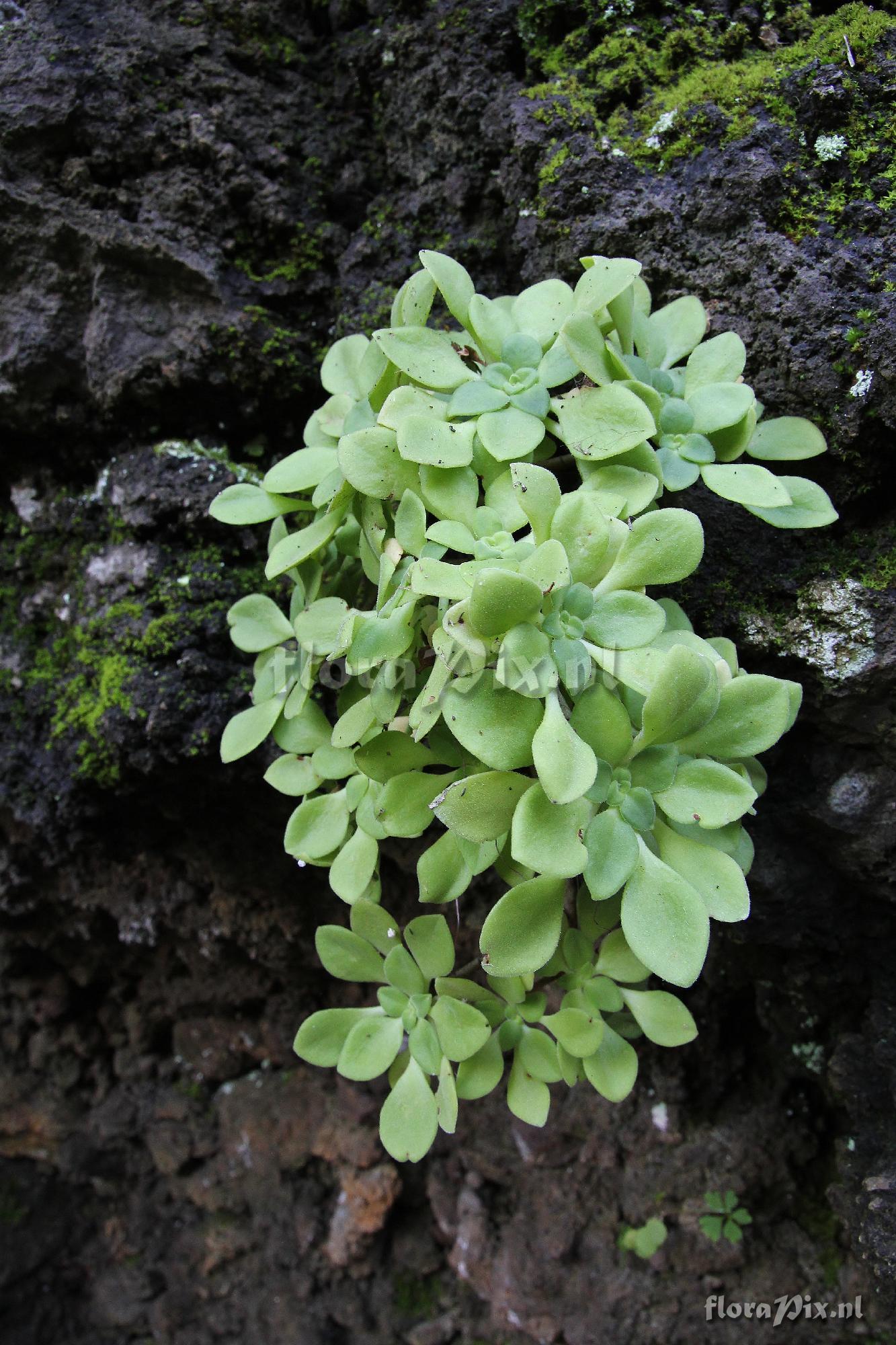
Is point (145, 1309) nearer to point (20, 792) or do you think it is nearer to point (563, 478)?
point (20, 792)

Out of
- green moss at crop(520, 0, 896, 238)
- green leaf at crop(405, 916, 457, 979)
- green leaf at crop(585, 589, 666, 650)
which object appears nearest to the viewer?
green leaf at crop(585, 589, 666, 650)

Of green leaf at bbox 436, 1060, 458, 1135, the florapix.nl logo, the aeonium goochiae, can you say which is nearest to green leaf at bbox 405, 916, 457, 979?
the aeonium goochiae

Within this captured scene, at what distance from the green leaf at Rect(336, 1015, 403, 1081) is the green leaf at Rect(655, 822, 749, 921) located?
17.8 inches

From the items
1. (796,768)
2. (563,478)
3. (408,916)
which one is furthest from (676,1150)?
(563,478)

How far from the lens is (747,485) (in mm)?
979

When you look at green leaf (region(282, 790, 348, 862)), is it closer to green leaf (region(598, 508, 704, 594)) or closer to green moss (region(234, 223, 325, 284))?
green leaf (region(598, 508, 704, 594))

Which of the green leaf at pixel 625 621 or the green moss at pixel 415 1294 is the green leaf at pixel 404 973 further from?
the green moss at pixel 415 1294

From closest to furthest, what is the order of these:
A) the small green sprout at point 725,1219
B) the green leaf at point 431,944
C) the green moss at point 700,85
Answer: the green leaf at point 431,944, the green moss at point 700,85, the small green sprout at point 725,1219

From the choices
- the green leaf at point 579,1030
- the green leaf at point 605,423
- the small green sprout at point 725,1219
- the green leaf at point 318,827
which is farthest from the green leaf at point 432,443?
the small green sprout at point 725,1219

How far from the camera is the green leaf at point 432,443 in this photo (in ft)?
3.03

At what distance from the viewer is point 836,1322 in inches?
55.4

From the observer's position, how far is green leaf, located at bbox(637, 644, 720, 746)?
0.77 m

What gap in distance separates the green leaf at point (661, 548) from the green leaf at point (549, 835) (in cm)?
24

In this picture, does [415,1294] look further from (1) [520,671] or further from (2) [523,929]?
(1) [520,671]
